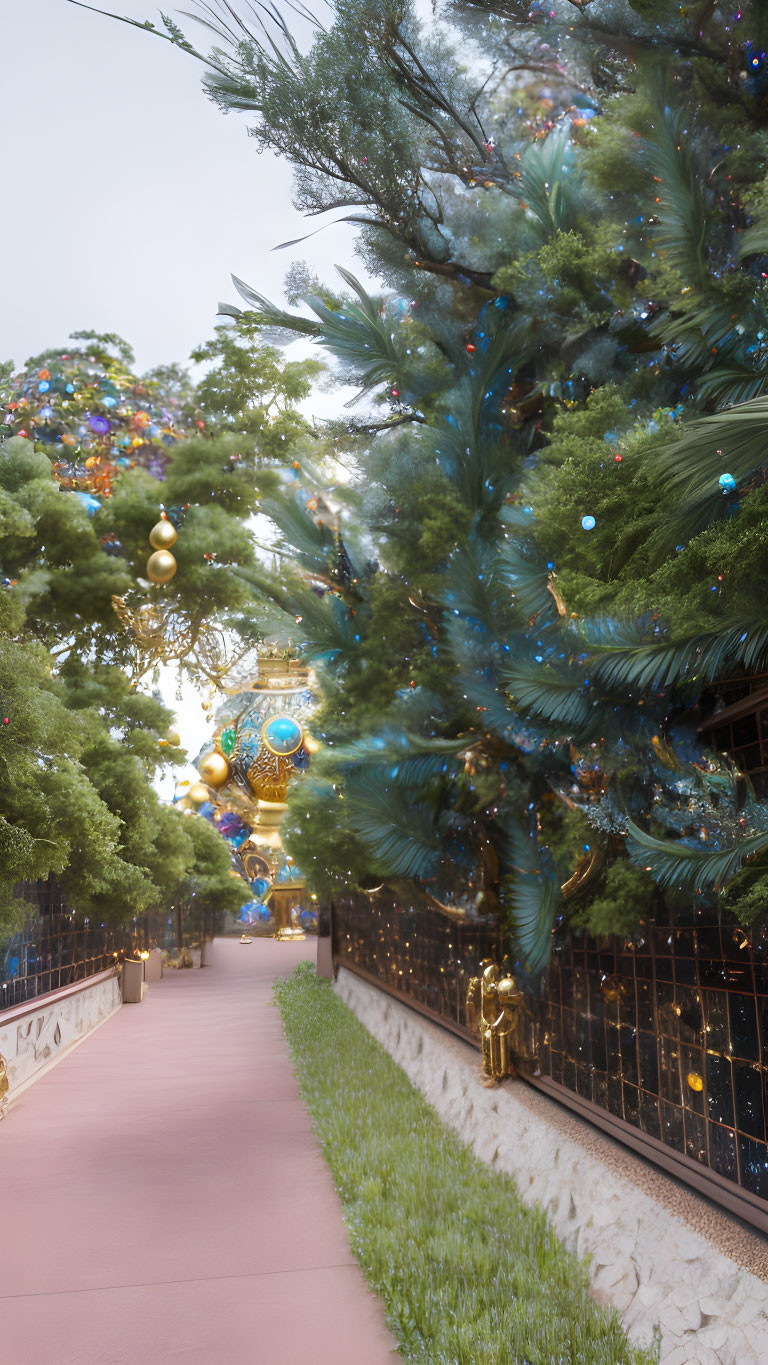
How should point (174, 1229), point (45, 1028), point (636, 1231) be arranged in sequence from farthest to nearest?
1. point (45, 1028)
2. point (174, 1229)
3. point (636, 1231)

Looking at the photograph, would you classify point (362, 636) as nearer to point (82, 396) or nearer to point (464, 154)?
point (464, 154)

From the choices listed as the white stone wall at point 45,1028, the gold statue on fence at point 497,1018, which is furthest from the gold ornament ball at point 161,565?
the gold statue on fence at point 497,1018

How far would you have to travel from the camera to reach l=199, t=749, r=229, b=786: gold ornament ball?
19.1 m

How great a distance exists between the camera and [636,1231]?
329 centimetres

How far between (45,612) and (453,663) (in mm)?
7790

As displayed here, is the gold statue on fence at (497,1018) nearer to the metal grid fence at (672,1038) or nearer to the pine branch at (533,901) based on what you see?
the metal grid fence at (672,1038)

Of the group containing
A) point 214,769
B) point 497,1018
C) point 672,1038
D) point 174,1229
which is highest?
point 214,769

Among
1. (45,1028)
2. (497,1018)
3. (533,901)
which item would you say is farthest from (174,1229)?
(45,1028)

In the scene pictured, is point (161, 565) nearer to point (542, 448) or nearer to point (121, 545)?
point (121, 545)

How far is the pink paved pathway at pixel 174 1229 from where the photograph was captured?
3.34m

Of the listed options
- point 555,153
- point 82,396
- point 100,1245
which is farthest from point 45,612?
point 555,153

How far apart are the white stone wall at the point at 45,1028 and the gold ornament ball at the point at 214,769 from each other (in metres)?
6.97

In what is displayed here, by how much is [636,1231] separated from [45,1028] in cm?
717

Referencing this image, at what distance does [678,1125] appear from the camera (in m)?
3.33
